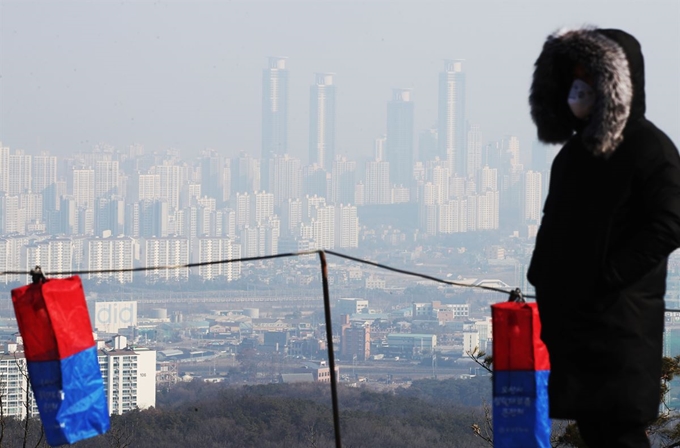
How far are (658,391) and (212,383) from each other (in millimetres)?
54809

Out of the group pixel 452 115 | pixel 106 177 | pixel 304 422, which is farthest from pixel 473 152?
A: pixel 304 422

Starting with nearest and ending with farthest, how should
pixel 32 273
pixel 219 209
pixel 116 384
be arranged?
pixel 32 273
pixel 116 384
pixel 219 209

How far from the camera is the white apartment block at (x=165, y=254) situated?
10206 cm

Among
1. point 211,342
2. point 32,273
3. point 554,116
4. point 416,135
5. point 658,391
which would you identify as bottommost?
point 211,342

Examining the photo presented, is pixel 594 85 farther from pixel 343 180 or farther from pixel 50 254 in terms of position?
pixel 343 180

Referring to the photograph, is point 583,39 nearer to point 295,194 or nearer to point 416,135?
Answer: point 295,194

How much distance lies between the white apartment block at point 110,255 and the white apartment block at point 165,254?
59.7 inches

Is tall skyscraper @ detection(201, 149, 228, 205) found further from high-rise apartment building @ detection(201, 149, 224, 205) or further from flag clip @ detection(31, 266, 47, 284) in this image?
flag clip @ detection(31, 266, 47, 284)

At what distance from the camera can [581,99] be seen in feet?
7.47

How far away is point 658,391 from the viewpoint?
220cm

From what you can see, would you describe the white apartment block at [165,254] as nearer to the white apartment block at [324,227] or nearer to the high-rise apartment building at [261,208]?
the white apartment block at [324,227]

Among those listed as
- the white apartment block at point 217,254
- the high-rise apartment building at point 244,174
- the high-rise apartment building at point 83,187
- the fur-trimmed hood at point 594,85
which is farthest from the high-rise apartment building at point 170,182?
the fur-trimmed hood at point 594,85

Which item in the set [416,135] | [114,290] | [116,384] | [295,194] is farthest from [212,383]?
[416,135]

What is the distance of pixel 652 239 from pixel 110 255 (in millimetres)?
102143
